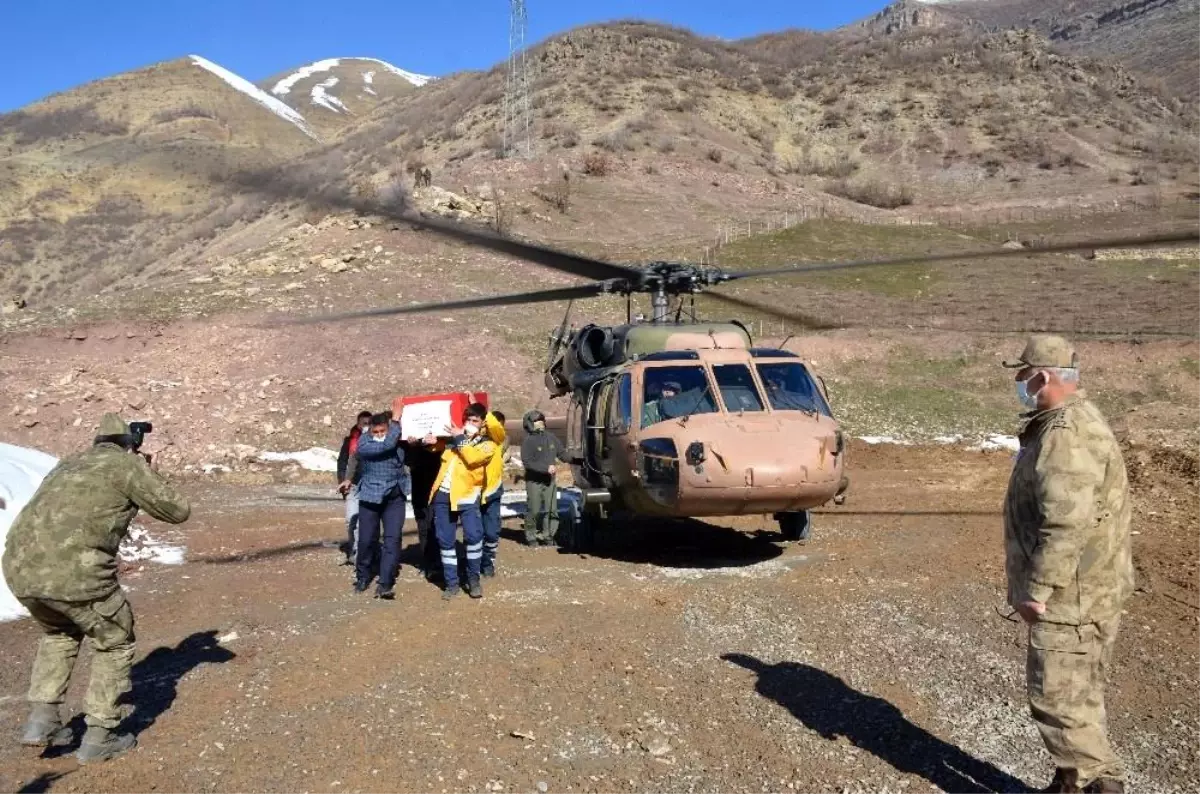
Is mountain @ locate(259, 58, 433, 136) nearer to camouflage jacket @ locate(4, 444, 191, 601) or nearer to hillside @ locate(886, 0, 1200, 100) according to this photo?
hillside @ locate(886, 0, 1200, 100)

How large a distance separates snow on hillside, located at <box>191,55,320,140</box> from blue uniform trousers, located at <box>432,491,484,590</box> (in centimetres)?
8551

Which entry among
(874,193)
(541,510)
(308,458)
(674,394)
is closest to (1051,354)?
(674,394)

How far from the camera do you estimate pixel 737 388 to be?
26.6 ft

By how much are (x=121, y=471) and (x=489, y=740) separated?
2292 mm

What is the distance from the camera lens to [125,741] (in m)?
4.50

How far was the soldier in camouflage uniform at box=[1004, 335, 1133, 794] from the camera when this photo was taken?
3.54 meters

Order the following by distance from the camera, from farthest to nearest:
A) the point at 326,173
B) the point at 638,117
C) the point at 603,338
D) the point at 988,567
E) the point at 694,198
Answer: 1. the point at 638,117
2. the point at 694,198
3. the point at 603,338
4. the point at 988,567
5. the point at 326,173

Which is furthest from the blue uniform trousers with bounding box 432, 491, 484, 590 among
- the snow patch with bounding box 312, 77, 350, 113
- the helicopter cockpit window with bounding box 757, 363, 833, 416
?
the snow patch with bounding box 312, 77, 350, 113

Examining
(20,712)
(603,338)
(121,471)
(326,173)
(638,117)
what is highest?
(638,117)

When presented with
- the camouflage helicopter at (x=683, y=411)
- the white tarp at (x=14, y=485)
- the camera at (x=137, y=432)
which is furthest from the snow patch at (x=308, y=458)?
the camera at (x=137, y=432)

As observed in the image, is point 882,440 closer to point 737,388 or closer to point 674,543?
point 674,543

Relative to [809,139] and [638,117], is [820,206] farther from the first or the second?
[809,139]

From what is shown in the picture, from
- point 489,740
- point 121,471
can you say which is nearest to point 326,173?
point 121,471

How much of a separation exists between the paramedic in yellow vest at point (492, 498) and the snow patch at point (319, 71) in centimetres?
11759
